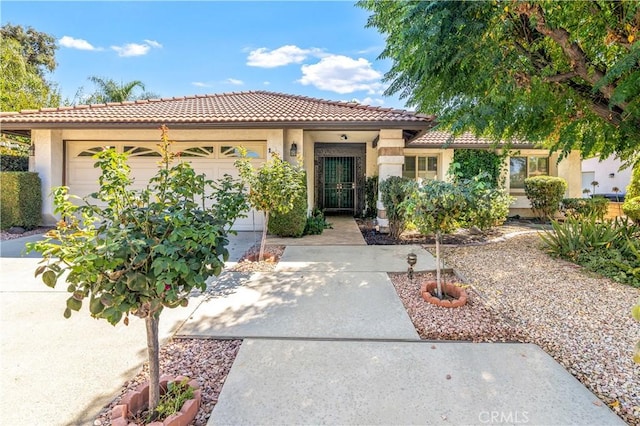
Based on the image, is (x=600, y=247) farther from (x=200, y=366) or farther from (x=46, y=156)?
(x=46, y=156)

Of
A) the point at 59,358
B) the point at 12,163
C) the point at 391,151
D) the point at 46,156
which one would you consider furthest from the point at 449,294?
the point at 12,163

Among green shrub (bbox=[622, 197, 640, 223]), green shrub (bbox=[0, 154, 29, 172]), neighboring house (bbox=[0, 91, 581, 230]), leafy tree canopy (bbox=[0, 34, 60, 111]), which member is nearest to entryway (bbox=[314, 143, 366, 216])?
neighboring house (bbox=[0, 91, 581, 230])

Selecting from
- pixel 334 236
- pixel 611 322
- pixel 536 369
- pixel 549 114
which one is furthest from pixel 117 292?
pixel 549 114

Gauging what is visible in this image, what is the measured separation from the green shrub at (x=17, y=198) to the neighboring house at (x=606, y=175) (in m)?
24.7

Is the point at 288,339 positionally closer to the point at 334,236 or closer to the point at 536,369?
the point at 536,369

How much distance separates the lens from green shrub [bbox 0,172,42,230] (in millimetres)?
8383

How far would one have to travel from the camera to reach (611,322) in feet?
11.0

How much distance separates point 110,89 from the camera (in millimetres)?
16984

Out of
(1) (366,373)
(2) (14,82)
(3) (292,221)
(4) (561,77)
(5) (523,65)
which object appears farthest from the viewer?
(2) (14,82)

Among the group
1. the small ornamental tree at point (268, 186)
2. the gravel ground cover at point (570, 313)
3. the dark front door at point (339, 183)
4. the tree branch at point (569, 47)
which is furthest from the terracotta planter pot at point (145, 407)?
the dark front door at point (339, 183)

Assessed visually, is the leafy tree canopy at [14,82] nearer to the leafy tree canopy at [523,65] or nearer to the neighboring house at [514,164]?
the leafy tree canopy at [523,65]

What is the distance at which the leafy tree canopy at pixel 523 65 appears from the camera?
4574 millimetres

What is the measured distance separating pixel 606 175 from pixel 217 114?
74.5 ft

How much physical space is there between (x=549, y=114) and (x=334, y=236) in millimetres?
5493
